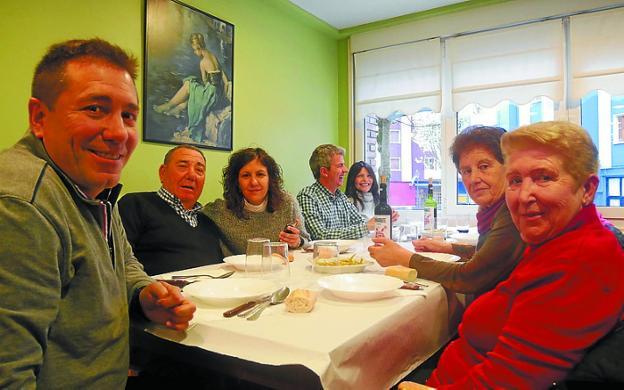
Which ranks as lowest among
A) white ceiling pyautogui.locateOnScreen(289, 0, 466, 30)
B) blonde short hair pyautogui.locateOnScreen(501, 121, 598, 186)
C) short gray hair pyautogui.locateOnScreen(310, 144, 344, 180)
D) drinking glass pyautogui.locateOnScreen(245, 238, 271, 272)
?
drinking glass pyautogui.locateOnScreen(245, 238, 271, 272)

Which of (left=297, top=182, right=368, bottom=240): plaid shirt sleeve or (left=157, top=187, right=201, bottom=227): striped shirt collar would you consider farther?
(left=297, top=182, right=368, bottom=240): plaid shirt sleeve

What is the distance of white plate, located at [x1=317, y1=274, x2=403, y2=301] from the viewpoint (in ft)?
3.83

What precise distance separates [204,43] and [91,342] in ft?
8.02

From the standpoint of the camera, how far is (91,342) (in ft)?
2.66

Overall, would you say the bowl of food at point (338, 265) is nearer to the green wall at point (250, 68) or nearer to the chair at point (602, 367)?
the chair at point (602, 367)

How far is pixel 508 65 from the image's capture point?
359 centimetres

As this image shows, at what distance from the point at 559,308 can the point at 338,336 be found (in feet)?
1.42

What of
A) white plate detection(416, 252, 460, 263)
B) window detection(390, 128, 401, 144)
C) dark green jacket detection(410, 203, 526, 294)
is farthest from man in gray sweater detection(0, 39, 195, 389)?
window detection(390, 128, 401, 144)

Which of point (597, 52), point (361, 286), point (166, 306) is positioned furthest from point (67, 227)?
point (597, 52)

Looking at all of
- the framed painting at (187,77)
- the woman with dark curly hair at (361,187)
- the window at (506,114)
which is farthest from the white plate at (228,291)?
the window at (506,114)

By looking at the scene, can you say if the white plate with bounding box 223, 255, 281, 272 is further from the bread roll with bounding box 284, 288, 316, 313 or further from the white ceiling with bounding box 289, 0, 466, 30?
the white ceiling with bounding box 289, 0, 466, 30

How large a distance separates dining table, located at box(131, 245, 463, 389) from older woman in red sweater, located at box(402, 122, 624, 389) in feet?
0.68

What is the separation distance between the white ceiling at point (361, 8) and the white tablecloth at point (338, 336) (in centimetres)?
305

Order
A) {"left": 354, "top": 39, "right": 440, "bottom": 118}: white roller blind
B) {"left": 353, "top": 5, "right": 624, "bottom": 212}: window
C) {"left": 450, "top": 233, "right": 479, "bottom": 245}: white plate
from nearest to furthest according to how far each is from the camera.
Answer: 1. {"left": 450, "top": 233, "right": 479, "bottom": 245}: white plate
2. {"left": 353, "top": 5, "right": 624, "bottom": 212}: window
3. {"left": 354, "top": 39, "right": 440, "bottom": 118}: white roller blind
